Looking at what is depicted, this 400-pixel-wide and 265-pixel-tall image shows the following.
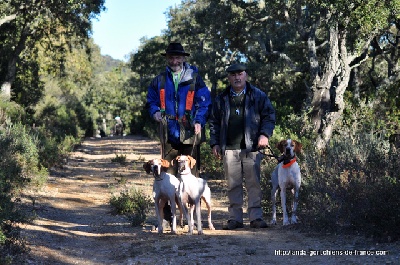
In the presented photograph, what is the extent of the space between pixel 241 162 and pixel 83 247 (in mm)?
2552

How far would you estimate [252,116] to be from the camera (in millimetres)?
9211

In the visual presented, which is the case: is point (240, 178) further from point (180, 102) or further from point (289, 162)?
point (180, 102)

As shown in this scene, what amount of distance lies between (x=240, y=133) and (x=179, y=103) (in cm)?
99

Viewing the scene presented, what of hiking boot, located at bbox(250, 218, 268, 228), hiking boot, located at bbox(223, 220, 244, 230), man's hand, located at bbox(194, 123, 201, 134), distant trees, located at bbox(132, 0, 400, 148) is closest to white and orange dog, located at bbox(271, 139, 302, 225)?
hiking boot, located at bbox(250, 218, 268, 228)

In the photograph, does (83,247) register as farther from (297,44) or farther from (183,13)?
(183,13)

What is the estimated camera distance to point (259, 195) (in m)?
9.46

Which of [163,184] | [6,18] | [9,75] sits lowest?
[163,184]

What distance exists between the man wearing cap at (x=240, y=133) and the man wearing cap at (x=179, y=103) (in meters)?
0.40

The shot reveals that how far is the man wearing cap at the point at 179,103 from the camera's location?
8.95 metres

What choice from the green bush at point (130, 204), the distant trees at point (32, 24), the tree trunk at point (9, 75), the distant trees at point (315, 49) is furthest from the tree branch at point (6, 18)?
the green bush at point (130, 204)

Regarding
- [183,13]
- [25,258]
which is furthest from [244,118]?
[183,13]

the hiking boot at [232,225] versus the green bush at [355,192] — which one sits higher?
the green bush at [355,192]

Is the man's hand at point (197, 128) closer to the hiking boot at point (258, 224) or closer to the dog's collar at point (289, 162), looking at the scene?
the dog's collar at point (289, 162)

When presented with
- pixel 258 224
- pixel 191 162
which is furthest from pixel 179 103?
pixel 258 224
